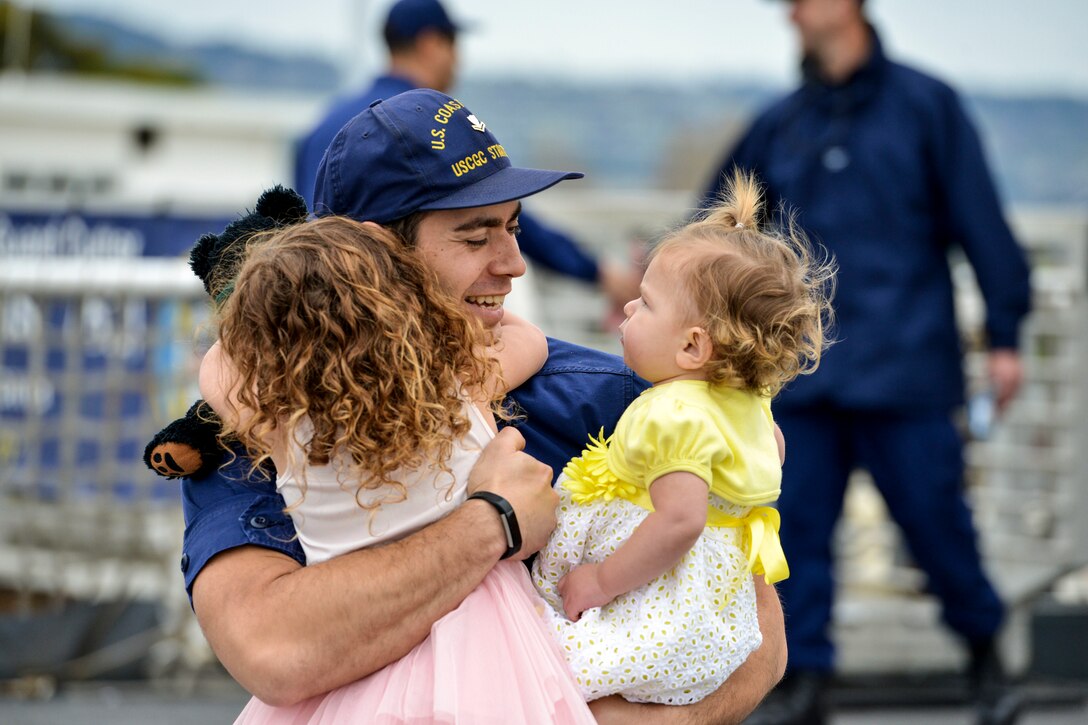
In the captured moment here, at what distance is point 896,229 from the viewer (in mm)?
4438

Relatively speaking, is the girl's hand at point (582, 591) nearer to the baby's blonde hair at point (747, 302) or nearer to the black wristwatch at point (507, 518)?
the black wristwatch at point (507, 518)

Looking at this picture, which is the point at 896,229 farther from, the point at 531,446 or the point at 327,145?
the point at 531,446

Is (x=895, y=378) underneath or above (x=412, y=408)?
underneath

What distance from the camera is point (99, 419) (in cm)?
561

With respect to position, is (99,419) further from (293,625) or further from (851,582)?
(293,625)

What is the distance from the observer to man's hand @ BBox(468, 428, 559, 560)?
6.25 feet

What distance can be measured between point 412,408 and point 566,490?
0.32 meters

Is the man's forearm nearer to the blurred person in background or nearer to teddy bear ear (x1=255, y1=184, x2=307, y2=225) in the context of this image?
teddy bear ear (x1=255, y1=184, x2=307, y2=225)

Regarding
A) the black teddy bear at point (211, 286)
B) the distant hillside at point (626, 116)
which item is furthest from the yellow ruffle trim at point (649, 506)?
the distant hillside at point (626, 116)

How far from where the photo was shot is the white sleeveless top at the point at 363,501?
6.05 feet

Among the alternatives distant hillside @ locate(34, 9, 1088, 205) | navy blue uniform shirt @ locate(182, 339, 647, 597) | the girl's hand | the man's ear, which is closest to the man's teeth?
navy blue uniform shirt @ locate(182, 339, 647, 597)

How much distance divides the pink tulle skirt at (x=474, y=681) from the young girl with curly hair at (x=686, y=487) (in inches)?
2.7

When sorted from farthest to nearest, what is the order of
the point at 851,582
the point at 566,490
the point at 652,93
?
the point at 652,93, the point at 851,582, the point at 566,490

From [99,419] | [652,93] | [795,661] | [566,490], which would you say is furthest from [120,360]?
[652,93]
